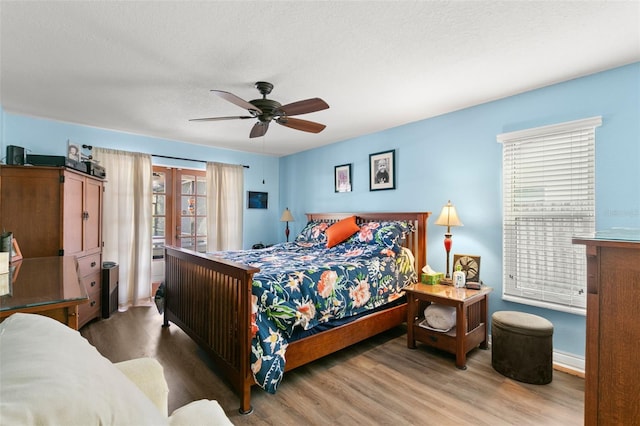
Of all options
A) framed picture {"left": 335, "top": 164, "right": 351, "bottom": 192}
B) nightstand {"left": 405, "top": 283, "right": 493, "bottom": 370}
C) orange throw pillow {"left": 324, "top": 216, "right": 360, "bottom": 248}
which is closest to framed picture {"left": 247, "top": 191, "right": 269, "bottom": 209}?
framed picture {"left": 335, "top": 164, "right": 351, "bottom": 192}

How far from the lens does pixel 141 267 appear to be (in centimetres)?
424

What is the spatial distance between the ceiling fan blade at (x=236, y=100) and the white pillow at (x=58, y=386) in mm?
1694

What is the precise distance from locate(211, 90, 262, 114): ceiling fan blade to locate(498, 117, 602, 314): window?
234 cm

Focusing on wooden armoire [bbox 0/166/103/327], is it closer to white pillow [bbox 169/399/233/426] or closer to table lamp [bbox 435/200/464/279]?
white pillow [bbox 169/399/233/426]

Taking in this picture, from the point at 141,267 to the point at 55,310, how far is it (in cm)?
326

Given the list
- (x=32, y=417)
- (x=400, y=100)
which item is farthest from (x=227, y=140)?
(x=32, y=417)

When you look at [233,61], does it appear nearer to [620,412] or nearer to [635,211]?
[620,412]

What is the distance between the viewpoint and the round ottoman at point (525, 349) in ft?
7.47

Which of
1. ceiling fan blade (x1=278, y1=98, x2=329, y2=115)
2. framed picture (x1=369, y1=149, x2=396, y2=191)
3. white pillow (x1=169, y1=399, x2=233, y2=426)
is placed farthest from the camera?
framed picture (x1=369, y1=149, x2=396, y2=191)

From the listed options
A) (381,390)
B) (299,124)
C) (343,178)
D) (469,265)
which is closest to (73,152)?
(299,124)

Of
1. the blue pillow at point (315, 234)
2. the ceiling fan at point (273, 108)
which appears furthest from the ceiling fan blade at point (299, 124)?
the blue pillow at point (315, 234)

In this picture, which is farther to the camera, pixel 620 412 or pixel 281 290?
pixel 281 290

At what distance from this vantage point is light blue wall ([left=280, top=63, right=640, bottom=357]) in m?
2.29

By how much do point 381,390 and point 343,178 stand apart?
304cm
